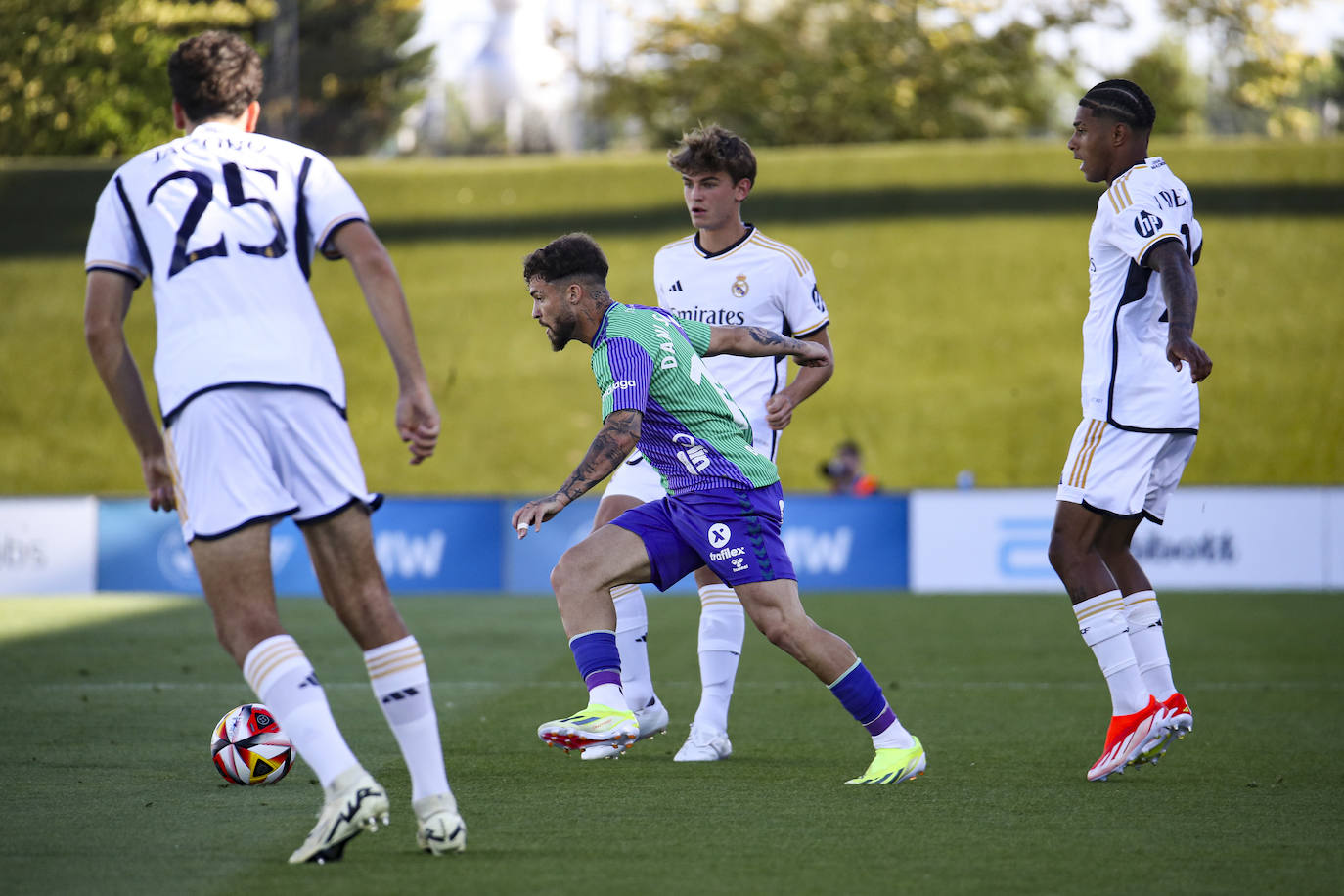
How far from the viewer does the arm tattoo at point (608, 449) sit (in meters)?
4.59

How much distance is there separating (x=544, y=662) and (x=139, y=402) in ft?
18.8

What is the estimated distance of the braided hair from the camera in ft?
18.0

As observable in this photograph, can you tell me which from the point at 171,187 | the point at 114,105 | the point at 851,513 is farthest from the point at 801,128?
the point at 171,187

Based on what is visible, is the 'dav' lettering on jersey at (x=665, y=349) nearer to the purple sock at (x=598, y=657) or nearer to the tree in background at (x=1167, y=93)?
the purple sock at (x=598, y=657)

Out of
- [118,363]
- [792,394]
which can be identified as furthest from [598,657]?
[118,363]

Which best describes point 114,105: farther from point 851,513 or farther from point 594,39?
point 851,513

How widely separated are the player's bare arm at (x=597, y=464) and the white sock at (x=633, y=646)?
143 centimetres

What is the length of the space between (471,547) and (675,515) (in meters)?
11.1

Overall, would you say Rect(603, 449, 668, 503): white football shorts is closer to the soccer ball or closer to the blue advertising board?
the soccer ball

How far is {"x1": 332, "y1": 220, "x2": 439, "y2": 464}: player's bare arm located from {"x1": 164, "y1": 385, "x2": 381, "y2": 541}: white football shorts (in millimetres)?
169

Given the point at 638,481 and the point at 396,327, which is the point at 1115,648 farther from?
the point at 396,327

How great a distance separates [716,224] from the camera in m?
6.23

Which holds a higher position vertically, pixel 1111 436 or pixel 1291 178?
pixel 1291 178

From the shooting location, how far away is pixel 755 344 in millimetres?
5246
